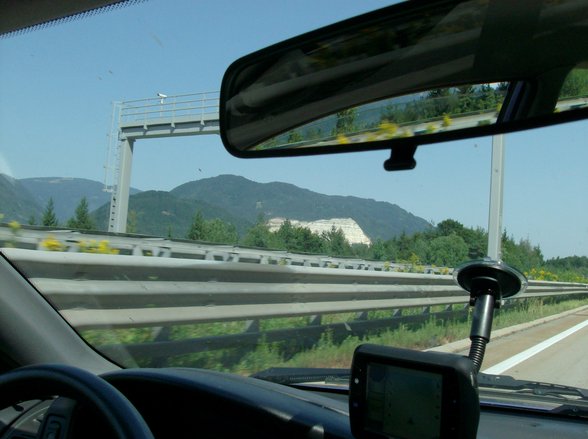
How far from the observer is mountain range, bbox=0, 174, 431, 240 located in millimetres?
3699

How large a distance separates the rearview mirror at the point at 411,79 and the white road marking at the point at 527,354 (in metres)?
3.23

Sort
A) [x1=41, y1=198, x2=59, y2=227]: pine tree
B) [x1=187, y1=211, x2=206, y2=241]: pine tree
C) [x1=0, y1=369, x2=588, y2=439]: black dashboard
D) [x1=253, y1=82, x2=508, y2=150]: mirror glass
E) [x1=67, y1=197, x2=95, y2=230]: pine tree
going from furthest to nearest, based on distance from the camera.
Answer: [x1=187, y1=211, x2=206, y2=241]: pine tree
[x1=67, y1=197, x2=95, y2=230]: pine tree
[x1=41, y1=198, x2=59, y2=227]: pine tree
[x1=0, y1=369, x2=588, y2=439]: black dashboard
[x1=253, y1=82, x2=508, y2=150]: mirror glass

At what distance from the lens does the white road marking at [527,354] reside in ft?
18.1

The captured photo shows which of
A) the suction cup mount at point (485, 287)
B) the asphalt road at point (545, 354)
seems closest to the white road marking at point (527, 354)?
the asphalt road at point (545, 354)

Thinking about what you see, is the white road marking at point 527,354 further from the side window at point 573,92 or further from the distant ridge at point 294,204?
the side window at point 573,92

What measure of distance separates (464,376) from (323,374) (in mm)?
2260

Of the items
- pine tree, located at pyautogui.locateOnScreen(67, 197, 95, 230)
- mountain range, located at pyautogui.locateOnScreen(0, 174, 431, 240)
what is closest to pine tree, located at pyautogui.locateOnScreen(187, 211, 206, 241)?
mountain range, located at pyautogui.locateOnScreen(0, 174, 431, 240)

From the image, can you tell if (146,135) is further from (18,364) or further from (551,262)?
(551,262)

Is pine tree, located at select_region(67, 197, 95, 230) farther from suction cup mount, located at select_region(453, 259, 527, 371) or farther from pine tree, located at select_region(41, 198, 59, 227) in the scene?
suction cup mount, located at select_region(453, 259, 527, 371)

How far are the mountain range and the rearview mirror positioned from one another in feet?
3.89

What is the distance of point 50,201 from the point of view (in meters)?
4.64

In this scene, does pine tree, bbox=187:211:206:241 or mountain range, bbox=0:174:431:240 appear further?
pine tree, bbox=187:211:206:241

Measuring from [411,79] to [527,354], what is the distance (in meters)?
4.54

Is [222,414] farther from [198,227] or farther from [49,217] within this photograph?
[49,217]
